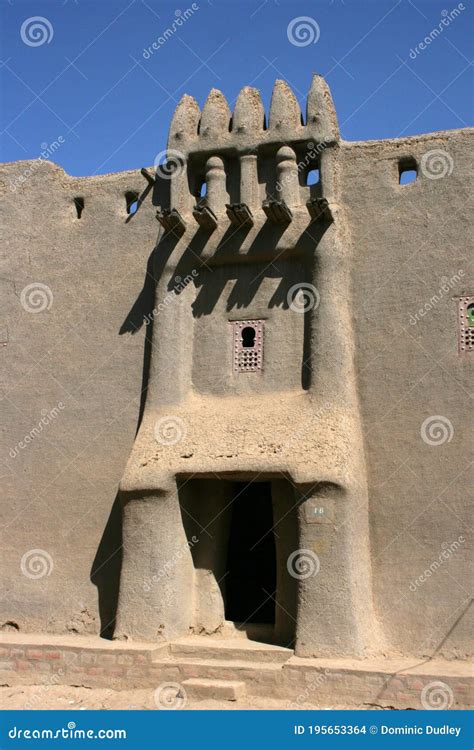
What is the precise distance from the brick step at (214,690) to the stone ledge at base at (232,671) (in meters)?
0.02

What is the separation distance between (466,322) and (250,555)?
19.0 feet

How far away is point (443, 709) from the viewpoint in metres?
10.1

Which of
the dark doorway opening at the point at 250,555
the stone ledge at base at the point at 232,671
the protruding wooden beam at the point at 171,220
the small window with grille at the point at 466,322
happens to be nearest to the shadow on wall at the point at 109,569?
the stone ledge at base at the point at 232,671

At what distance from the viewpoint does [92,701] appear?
1120 cm

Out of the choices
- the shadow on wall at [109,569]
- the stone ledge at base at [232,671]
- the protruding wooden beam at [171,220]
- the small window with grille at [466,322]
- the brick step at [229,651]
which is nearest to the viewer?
the stone ledge at base at [232,671]

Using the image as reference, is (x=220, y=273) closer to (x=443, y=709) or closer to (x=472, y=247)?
(x=472, y=247)

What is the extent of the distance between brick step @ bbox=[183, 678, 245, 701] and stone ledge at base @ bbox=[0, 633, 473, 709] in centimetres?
2

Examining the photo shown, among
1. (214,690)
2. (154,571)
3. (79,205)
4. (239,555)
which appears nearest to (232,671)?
(214,690)

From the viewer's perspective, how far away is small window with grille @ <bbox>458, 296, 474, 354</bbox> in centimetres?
1202

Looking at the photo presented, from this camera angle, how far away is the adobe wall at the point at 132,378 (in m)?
11.7

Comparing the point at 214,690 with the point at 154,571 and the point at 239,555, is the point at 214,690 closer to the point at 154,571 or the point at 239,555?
the point at 154,571

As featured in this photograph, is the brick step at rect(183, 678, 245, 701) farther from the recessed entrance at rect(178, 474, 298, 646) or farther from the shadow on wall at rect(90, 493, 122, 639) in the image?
the shadow on wall at rect(90, 493, 122, 639)

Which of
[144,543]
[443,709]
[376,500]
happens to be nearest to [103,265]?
[144,543]

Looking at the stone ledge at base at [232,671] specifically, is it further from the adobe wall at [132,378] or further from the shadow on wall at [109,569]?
the adobe wall at [132,378]
